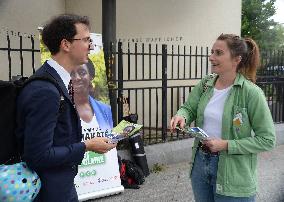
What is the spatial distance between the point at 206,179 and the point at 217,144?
13.3 inches

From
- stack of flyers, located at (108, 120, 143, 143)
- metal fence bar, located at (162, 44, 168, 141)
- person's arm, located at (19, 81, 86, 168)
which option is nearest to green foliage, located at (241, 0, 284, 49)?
metal fence bar, located at (162, 44, 168, 141)

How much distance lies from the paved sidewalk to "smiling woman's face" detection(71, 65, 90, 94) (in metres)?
1.42

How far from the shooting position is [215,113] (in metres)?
2.70

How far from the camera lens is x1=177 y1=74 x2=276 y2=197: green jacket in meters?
2.56

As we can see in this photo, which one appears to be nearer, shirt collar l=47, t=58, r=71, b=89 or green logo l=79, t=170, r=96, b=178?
shirt collar l=47, t=58, r=71, b=89

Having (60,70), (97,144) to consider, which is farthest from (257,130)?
(60,70)

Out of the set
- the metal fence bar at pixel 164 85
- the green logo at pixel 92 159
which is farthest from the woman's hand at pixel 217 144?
the metal fence bar at pixel 164 85

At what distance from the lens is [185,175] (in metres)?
6.18

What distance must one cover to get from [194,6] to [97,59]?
4.59 m

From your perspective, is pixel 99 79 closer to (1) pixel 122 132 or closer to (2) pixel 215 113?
(2) pixel 215 113

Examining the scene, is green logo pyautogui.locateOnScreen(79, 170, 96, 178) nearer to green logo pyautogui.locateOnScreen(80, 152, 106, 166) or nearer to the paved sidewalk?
green logo pyautogui.locateOnScreen(80, 152, 106, 166)

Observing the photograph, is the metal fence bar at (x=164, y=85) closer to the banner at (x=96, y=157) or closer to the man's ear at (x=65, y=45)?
the banner at (x=96, y=157)

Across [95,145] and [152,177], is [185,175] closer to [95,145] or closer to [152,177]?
[152,177]

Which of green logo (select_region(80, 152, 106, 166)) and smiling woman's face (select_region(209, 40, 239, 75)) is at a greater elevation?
smiling woman's face (select_region(209, 40, 239, 75))
